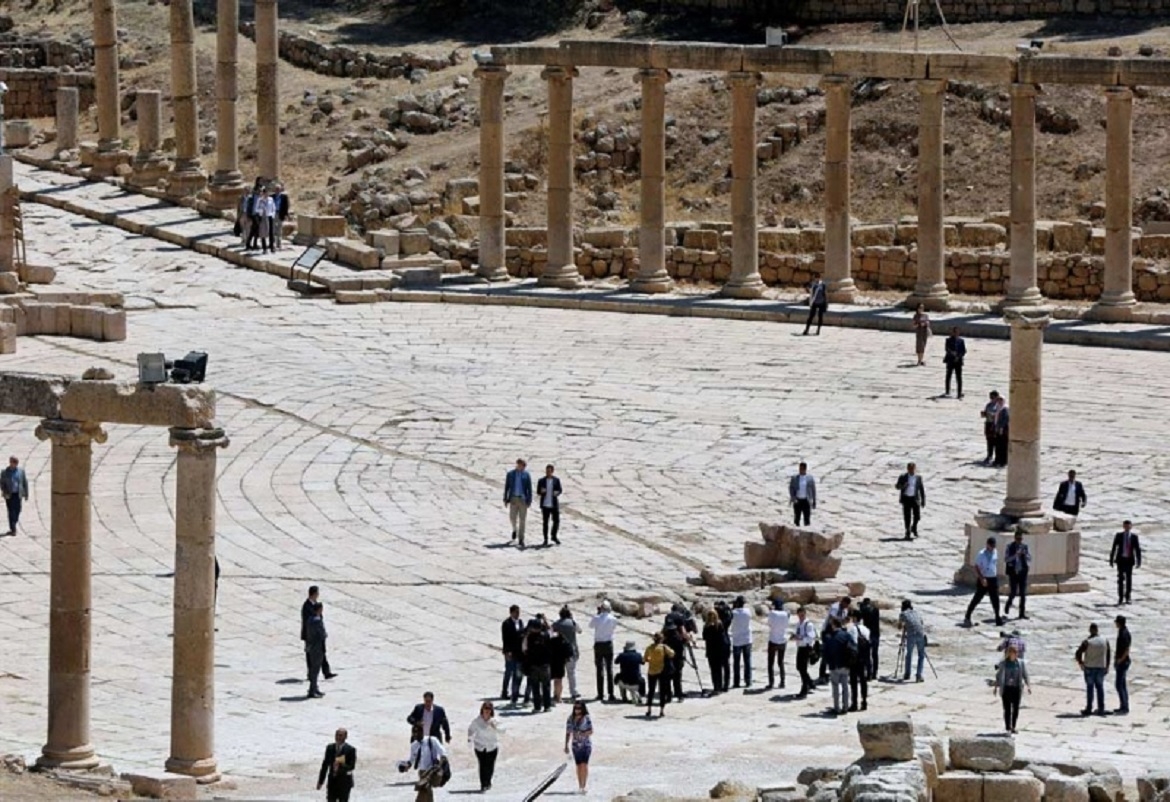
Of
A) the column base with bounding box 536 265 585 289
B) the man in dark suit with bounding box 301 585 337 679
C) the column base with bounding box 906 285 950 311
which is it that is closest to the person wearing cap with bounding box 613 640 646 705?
the man in dark suit with bounding box 301 585 337 679

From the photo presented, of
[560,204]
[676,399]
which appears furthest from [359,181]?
[676,399]

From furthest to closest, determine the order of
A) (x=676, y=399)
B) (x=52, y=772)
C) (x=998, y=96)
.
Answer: (x=998, y=96), (x=676, y=399), (x=52, y=772)

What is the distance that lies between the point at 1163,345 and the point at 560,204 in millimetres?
10345

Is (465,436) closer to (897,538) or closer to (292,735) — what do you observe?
(897,538)

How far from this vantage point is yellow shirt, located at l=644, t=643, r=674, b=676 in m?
29.7

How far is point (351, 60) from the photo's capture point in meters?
66.6

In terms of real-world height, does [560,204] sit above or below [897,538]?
above

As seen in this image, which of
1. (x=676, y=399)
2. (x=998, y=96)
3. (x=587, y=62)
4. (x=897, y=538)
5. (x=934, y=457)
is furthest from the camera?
(x=998, y=96)

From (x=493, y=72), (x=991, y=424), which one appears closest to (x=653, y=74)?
(x=493, y=72)

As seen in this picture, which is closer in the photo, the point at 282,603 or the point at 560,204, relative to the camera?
the point at 282,603

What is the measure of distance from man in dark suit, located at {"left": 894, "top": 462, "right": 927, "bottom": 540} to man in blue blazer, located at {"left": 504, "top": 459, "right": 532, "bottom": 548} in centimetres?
428

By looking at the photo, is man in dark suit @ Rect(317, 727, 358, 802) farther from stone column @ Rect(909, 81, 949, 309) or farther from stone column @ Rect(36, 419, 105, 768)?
stone column @ Rect(909, 81, 949, 309)

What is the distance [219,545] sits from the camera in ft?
115

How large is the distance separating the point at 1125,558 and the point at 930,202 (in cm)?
1621
